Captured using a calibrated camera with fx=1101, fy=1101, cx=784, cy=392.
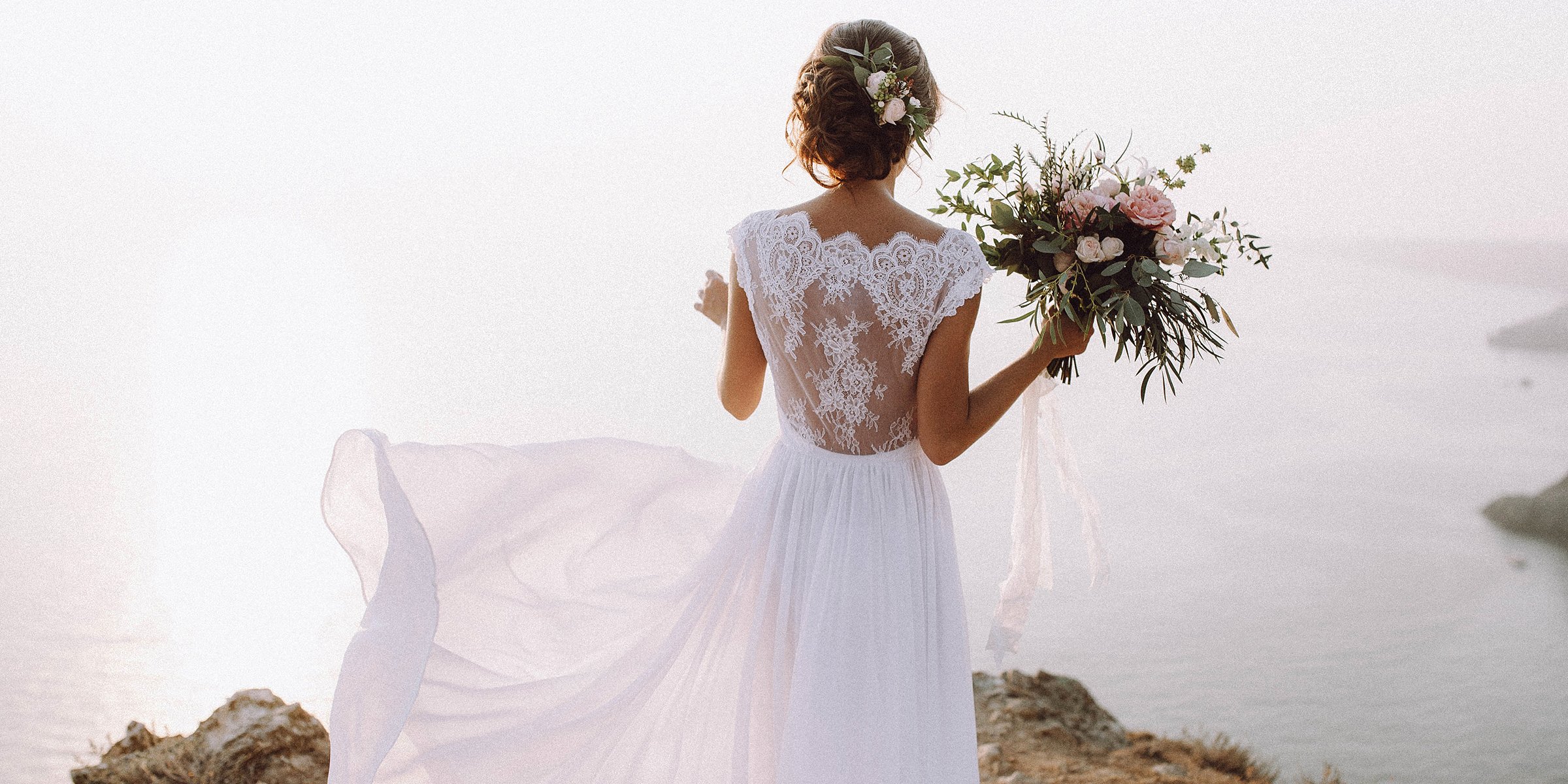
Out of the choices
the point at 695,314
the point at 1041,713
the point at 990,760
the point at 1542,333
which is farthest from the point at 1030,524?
the point at 1542,333

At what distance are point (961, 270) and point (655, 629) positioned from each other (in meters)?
0.74

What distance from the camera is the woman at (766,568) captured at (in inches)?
60.9

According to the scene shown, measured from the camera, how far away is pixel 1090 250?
1.58 meters

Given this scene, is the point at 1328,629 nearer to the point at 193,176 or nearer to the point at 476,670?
the point at 476,670

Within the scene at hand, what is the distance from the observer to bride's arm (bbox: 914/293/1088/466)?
5.08 feet

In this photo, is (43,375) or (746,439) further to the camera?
(746,439)

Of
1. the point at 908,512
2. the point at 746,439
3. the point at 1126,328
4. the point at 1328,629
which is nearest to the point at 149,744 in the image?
the point at 908,512

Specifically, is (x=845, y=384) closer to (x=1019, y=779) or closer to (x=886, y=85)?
(x=886, y=85)

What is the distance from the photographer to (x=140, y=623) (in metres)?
4.75

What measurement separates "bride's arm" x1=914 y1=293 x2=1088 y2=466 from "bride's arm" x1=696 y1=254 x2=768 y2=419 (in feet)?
0.91

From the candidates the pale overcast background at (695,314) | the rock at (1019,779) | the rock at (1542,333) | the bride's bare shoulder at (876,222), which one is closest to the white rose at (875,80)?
the bride's bare shoulder at (876,222)

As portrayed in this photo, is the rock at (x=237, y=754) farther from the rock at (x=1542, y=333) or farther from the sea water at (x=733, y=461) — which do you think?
the rock at (x=1542, y=333)

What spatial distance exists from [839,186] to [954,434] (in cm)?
40

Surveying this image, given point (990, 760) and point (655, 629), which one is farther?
point (990, 760)
